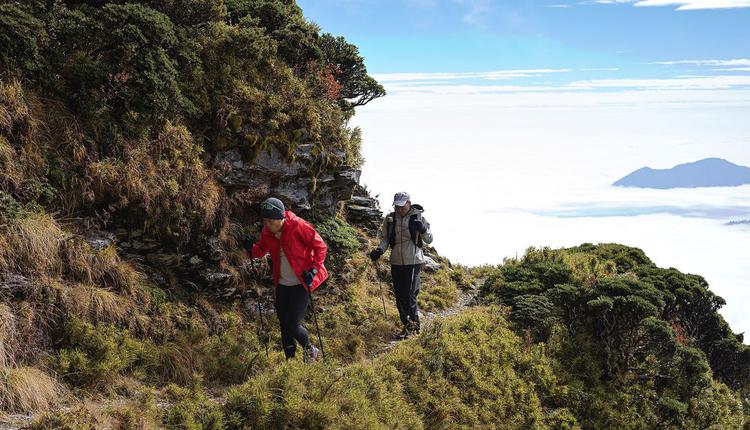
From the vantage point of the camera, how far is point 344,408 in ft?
26.0

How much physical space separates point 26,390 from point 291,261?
3675 mm

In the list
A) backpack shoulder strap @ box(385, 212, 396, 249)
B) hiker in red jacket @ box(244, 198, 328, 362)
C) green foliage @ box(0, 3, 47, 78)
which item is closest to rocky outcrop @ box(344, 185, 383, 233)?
backpack shoulder strap @ box(385, 212, 396, 249)

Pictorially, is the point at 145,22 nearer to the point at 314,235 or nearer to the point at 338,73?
the point at 314,235

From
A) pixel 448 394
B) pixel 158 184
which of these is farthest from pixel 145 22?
pixel 448 394

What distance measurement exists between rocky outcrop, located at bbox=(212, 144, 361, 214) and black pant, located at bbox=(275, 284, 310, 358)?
143 inches

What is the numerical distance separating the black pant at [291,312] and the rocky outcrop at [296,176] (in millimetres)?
3632

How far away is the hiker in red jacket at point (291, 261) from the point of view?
8.43 metres

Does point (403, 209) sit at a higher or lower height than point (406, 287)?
higher

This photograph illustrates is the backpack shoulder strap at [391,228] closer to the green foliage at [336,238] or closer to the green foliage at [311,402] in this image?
the green foliage at [336,238]

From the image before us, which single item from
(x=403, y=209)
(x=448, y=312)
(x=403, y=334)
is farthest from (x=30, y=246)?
(x=448, y=312)

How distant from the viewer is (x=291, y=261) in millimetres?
8523

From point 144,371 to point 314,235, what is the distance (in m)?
3.18

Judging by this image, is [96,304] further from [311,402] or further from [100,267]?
[311,402]

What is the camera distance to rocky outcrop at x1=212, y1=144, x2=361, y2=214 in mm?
11625
